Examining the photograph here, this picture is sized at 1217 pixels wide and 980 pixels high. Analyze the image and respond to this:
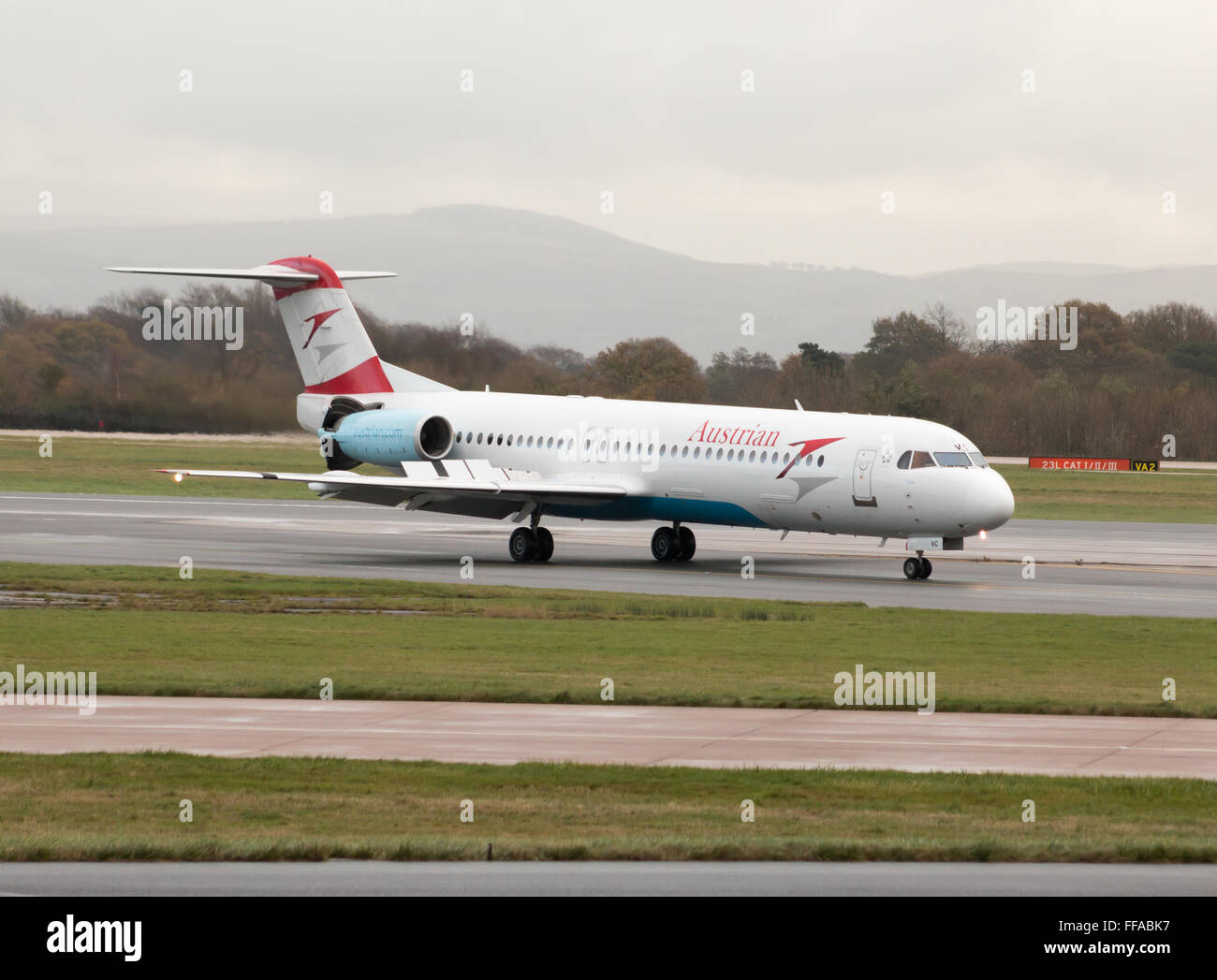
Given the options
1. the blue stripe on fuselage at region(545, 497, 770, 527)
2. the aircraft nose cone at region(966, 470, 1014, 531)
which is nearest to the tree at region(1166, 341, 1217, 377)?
the blue stripe on fuselage at region(545, 497, 770, 527)

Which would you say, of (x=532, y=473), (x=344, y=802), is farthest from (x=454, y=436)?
(x=344, y=802)

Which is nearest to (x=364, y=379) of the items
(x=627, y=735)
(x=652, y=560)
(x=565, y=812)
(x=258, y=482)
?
(x=652, y=560)

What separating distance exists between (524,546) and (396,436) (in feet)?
18.3

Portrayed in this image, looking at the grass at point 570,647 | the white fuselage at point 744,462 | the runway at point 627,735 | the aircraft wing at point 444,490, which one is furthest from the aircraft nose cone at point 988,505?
the runway at point 627,735

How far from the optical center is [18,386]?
77438 millimetres

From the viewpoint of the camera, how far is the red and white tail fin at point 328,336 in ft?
157

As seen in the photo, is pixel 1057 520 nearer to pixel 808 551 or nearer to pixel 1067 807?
pixel 808 551

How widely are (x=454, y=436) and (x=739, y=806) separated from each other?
104 ft

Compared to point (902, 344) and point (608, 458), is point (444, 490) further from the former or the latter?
point (902, 344)

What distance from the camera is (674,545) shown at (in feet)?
135

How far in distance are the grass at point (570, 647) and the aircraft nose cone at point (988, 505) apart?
6.00m

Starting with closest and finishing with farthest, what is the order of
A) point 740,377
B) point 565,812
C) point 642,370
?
point 565,812 → point 642,370 → point 740,377

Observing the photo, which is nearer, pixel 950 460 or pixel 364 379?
pixel 950 460

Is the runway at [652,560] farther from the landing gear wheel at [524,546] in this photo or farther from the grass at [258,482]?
the grass at [258,482]
